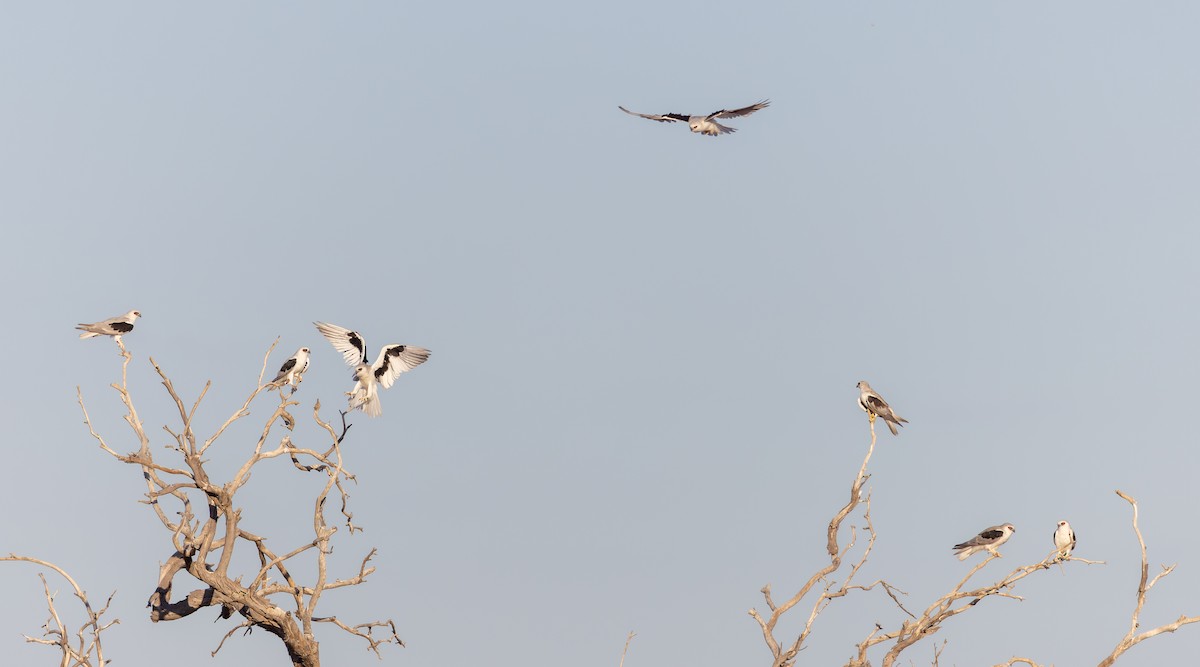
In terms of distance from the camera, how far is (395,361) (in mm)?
22172

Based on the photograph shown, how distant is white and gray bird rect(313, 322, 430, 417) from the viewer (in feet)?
70.6

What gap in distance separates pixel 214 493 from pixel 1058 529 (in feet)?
42.8

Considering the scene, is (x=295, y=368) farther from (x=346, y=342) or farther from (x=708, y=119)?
(x=708, y=119)

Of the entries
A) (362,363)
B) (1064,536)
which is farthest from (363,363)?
(1064,536)

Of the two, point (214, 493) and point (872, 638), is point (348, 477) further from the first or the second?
point (872, 638)

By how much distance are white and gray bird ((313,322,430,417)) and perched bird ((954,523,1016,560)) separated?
341 inches

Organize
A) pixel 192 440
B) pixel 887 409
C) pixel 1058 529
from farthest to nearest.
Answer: pixel 1058 529
pixel 887 409
pixel 192 440

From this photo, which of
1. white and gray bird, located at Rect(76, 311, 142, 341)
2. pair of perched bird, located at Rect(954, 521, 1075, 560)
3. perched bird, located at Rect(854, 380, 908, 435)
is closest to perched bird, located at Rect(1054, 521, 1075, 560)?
pair of perched bird, located at Rect(954, 521, 1075, 560)

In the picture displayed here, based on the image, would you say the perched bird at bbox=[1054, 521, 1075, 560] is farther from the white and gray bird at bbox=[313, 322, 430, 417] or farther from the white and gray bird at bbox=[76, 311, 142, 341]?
the white and gray bird at bbox=[76, 311, 142, 341]

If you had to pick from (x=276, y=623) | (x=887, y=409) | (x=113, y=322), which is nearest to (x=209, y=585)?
(x=276, y=623)

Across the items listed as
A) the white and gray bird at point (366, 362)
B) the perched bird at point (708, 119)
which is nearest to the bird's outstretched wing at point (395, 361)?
the white and gray bird at point (366, 362)

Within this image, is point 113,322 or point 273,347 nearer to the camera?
point 273,347

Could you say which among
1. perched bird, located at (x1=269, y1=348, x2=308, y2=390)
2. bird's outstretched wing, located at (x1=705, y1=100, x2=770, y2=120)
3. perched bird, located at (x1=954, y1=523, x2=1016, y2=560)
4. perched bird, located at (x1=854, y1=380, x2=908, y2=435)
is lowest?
perched bird, located at (x1=954, y1=523, x2=1016, y2=560)

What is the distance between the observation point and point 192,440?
52.5 ft
